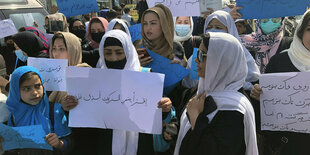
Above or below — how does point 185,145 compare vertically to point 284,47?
below

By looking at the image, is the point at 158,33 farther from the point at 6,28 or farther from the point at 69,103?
the point at 6,28

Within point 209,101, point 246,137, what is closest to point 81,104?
point 209,101

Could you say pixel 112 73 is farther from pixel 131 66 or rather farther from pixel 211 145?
pixel 211 145

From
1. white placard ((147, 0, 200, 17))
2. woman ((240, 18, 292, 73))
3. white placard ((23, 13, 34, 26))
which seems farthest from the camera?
white placard ((23, 13, 34, 26))

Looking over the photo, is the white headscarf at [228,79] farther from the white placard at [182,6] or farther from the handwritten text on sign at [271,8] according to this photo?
the white placard at [182,6]

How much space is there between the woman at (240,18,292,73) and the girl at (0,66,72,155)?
8.46ft

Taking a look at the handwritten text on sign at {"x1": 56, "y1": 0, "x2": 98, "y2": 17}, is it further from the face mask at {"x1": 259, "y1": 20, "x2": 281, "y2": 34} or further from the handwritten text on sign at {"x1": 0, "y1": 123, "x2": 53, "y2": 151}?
the handwritten text on sign at {"x1": 0, "y1": 123, "x2": 53, "y2": 151}

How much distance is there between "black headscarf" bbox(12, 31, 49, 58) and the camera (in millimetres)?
3008

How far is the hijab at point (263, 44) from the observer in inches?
127

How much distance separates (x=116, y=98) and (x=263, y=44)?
234cm

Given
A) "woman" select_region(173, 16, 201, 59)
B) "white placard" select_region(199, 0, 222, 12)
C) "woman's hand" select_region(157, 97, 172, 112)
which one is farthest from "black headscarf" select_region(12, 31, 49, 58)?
"white placard" select_region(199, 0, 222, 12)

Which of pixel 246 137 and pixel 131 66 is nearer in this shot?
pixel 246 137

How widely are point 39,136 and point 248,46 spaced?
9.16 ft

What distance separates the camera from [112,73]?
1798 mm
